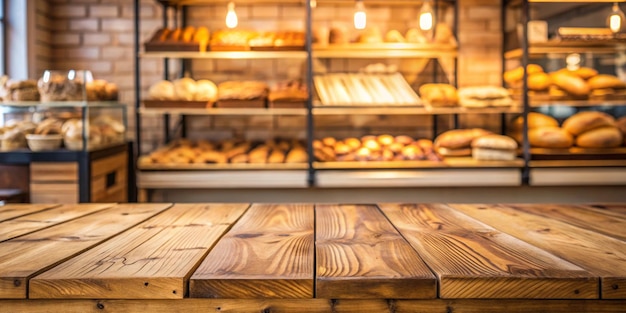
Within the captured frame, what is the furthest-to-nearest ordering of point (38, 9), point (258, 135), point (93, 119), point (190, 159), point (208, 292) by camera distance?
point (258, 135), point (38, 9), point (190, 159), point (93, 119), point (208, 292)

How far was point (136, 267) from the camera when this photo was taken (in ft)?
3.42

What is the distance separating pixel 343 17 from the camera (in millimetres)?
4469

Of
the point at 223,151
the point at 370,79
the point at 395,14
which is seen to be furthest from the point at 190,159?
the point at 395,14

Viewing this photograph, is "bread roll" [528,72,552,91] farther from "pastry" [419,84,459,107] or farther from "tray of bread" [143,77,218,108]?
"tray of bread" [143,77,218,108]

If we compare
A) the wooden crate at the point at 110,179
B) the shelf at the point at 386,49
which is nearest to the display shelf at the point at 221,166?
the wooden crate at the point at 110,179

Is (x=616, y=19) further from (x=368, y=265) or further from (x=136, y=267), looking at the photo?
(x=136, y=267)

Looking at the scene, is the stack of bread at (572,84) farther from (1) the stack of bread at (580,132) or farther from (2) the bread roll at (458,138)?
(2) the bread roll at (458,138)

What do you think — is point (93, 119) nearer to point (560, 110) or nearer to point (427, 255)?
point (427, 255)

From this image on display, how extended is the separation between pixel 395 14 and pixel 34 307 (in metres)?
3.85

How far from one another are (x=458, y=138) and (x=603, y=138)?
0.92 metres

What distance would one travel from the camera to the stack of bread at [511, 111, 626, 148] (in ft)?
12.9

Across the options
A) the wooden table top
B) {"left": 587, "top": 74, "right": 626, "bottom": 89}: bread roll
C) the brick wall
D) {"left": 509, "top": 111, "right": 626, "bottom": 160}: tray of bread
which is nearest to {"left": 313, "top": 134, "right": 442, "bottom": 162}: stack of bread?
the brick wall

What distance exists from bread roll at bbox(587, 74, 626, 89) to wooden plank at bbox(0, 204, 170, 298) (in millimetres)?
3342

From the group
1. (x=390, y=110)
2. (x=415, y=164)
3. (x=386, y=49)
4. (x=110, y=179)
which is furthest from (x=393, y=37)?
(x=110, y=179)
